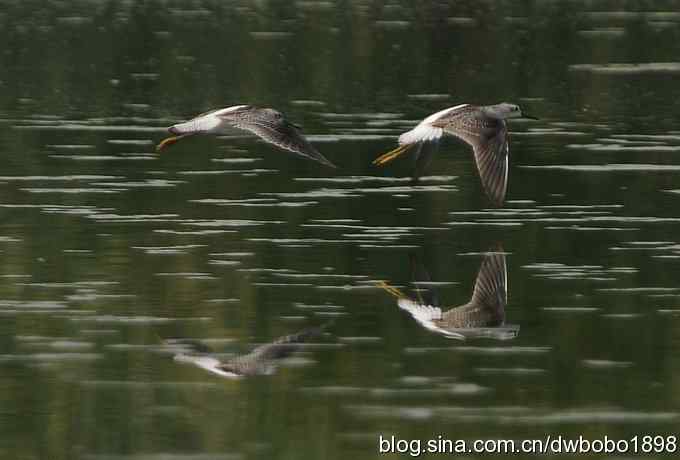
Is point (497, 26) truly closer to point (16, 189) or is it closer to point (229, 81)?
point (229, 81)

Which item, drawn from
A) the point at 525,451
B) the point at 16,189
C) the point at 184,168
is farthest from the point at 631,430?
the point at 184,168

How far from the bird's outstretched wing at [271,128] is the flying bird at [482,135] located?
100 centimetres

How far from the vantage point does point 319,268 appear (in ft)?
47.6

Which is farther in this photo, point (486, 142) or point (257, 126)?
point (486, 142)

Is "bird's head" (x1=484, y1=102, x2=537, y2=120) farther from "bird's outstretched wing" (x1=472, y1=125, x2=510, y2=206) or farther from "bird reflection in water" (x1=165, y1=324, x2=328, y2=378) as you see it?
"bird reflection in water" (x1=165, y1=324, x2=328, y2=378)

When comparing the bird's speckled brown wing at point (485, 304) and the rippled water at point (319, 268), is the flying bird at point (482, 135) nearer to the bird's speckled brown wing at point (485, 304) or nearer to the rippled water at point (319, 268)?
the rippled water at point (319, 268)

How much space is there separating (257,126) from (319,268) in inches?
54.6

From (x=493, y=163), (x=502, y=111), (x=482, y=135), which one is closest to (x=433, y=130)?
(x=482, y=135)

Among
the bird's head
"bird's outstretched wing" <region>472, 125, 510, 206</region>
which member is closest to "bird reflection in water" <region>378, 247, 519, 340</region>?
"bird's outstretched wing" <region>472, 125, 510, 206</region>

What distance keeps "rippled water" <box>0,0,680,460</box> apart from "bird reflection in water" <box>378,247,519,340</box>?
0.19ft

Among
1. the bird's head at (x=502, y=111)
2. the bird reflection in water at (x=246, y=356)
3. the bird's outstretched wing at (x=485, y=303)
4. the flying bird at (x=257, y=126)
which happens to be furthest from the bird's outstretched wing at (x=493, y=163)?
the bird reflection in water at (x=246, y=356)

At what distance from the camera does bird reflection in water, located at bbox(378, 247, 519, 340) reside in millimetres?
12414

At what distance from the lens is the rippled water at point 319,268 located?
33.7 feet

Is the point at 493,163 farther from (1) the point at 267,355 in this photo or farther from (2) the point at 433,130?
(1) the point at 267,355
